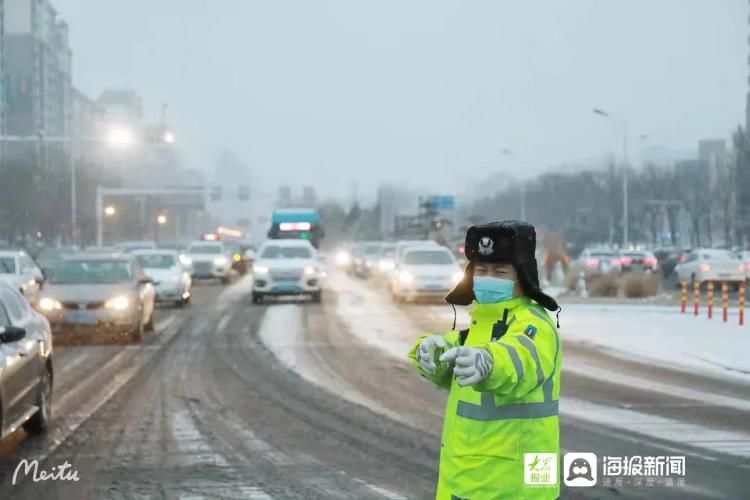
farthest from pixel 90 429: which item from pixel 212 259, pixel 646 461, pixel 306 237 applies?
pixel 306 237

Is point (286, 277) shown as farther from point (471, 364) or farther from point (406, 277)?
point (471, 364)

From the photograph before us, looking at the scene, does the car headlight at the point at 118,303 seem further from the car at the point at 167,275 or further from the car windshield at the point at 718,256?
the car windshield at the point at 718,256

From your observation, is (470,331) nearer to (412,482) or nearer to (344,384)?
(412,482)

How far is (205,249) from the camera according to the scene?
1964 inches

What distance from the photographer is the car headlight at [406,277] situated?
106 feet

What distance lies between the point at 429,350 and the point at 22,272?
24360 mm

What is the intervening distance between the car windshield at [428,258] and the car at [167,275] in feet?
21.3

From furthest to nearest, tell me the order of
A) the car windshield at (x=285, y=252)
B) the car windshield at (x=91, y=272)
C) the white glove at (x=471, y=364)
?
the car windshield at (x=285, y=252)
the car windshield at (x=91, y=272)
the white glove at (x=471, y=364)

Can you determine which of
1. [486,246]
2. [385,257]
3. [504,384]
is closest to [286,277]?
[385,257]

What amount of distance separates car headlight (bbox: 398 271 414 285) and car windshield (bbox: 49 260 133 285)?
11.6m

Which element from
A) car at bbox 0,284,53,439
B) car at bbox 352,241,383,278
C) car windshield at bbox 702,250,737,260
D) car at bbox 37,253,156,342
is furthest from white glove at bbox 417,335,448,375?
car at bbox 352,241,383,278

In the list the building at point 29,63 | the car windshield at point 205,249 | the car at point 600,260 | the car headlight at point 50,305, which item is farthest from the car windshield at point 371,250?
the building at point 29,63

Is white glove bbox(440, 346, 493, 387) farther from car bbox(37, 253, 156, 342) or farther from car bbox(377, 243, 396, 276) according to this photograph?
car bbox(377, 243, 396, 276)

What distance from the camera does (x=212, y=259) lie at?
4828cm
